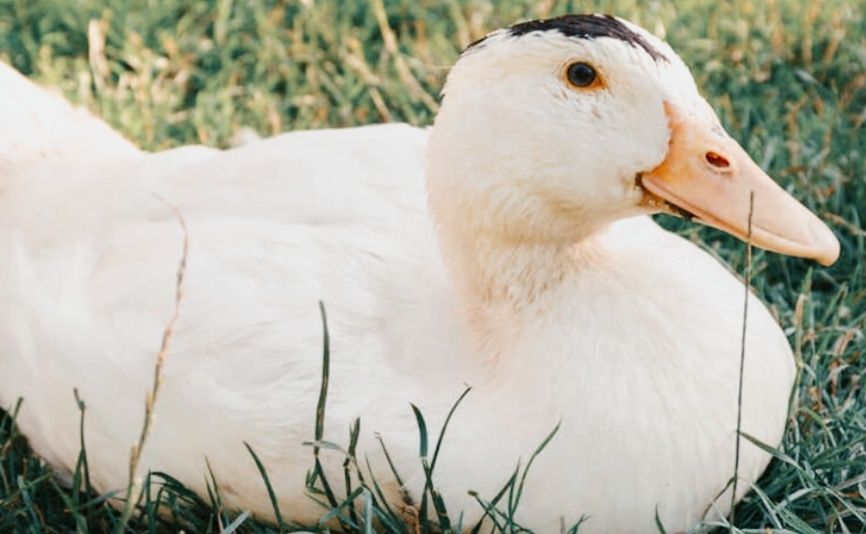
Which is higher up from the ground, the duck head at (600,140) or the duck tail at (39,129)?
the duck head at (600,140)

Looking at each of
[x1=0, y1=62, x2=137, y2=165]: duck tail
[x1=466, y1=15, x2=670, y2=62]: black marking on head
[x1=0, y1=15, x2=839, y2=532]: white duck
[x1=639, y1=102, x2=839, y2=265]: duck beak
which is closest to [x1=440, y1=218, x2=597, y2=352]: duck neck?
[x1=0, y1=15, x2=839, y2=532]: white duck

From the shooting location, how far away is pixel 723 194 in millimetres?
2098

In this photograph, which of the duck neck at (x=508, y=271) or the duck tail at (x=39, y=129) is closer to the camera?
the duck neck at (x=508, y=271)

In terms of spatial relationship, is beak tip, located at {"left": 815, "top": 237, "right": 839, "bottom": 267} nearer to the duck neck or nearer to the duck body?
the duck body

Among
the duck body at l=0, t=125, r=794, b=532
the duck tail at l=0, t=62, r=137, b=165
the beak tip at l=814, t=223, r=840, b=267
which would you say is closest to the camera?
the beak tip at l=814, t=223, r=840, b=267

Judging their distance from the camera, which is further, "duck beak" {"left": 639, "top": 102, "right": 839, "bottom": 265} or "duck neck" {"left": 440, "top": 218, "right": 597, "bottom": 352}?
"duck neck" {"left": 440, "top": 218, "right": 597, "bottom": 352}

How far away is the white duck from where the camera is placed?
2094 millimetres

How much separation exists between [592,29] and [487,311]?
1.65ft

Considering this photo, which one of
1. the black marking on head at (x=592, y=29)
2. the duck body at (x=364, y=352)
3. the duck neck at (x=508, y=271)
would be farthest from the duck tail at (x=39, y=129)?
the black marking on head at (x=592, y=29)

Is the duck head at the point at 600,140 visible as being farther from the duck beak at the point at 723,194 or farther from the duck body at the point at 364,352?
the duck body at the point at 364,352

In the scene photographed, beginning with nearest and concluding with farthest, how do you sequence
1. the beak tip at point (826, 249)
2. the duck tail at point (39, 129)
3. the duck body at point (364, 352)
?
the beak tip at point (826, 249) < the duck body at point (364, 352) < the duck tail at point (39, 129)

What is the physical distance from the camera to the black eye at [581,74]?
81.8 inches

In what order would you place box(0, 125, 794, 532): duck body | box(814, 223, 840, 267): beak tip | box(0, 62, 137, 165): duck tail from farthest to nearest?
box(0, 62, 137, 165): duck tail, box(0, 125, 794, 532): duck body, box(814, 223, 840, 267): beak tip

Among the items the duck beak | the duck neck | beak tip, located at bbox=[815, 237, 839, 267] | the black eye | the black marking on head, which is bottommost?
the duck neck
